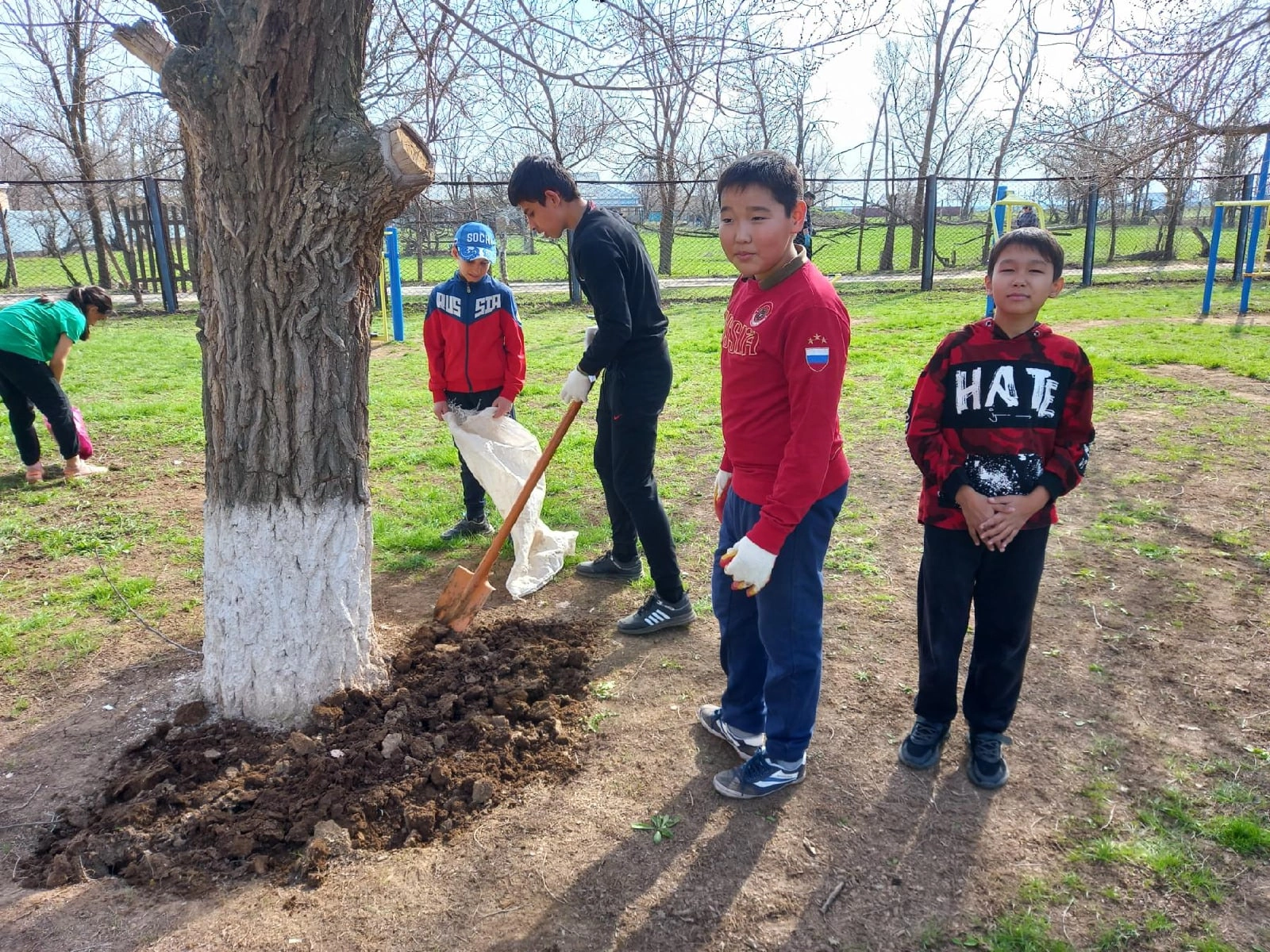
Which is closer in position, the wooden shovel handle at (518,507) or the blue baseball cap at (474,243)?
the wooden shovel handle at (518,507)

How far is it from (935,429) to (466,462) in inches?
106

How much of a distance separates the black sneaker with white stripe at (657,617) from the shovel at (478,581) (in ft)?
2.01

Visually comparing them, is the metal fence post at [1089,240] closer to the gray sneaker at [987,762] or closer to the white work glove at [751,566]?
the gray sneaker at [987,762]

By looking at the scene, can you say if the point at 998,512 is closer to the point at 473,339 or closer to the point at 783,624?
the point at 783,624

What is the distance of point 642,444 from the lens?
12.0 ft

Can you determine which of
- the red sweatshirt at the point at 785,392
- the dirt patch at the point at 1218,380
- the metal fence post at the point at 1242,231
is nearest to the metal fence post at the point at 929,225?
the metal fence post at the point at 1242,231

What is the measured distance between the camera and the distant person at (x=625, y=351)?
341 centimetres

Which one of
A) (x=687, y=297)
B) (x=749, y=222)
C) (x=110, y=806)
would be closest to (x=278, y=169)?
(x=749, y=222)

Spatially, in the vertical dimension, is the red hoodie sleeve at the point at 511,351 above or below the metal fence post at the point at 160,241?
below

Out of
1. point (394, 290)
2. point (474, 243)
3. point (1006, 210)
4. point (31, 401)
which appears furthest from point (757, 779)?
point (1006, 210)

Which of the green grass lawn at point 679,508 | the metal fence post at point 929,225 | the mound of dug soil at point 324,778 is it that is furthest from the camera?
the metal fence post at point 929,225

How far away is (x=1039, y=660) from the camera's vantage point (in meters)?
3.27

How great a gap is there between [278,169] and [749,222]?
148cm

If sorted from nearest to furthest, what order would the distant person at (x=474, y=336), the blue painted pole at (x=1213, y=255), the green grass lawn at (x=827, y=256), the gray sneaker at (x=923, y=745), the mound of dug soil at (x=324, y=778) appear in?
1. the mound of dug soil at (x=324, y=778)
2. the gray sneaker at (x=923, y=745)
3. the distant person at (x=474, y=336)
4. the blue painted pole at (x=1213, y=255)
5. the green grass lawn at (x=827, y=256)
